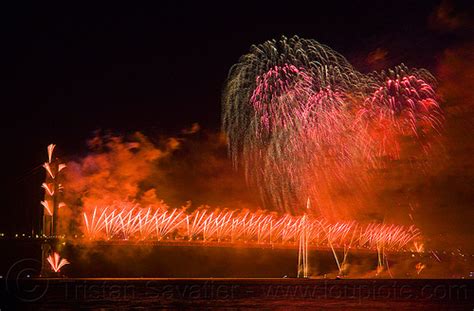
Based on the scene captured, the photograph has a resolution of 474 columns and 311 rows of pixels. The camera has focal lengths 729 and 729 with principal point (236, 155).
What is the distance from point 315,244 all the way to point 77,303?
37303 millimetres

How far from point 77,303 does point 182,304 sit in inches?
310

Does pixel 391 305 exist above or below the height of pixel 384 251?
below

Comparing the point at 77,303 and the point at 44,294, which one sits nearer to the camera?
the point at 77,303

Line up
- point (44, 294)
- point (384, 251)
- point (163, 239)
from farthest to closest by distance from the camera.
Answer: point (384, 251)
point (163, 239)
point (44, 294)

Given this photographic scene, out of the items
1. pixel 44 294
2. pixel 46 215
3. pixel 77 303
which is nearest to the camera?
pixel 77 303

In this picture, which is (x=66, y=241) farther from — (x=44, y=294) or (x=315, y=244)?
(x=315, y=244)

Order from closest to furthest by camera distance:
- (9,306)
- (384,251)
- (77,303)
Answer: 1. (9,306)
2. (77,303)
3. (384,251)

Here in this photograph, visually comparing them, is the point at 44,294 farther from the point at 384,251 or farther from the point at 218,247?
the point at 384,251

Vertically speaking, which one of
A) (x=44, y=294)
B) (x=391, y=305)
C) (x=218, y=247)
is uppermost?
(x=218, y=247)

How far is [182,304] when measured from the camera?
2188 inches

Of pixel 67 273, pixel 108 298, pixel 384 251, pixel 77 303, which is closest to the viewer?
pixel 77 303

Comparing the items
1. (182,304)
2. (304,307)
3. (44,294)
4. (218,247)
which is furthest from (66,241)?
(304,307)

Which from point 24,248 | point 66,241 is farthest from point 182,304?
point 24,248

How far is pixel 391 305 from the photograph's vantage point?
55.5 meters
